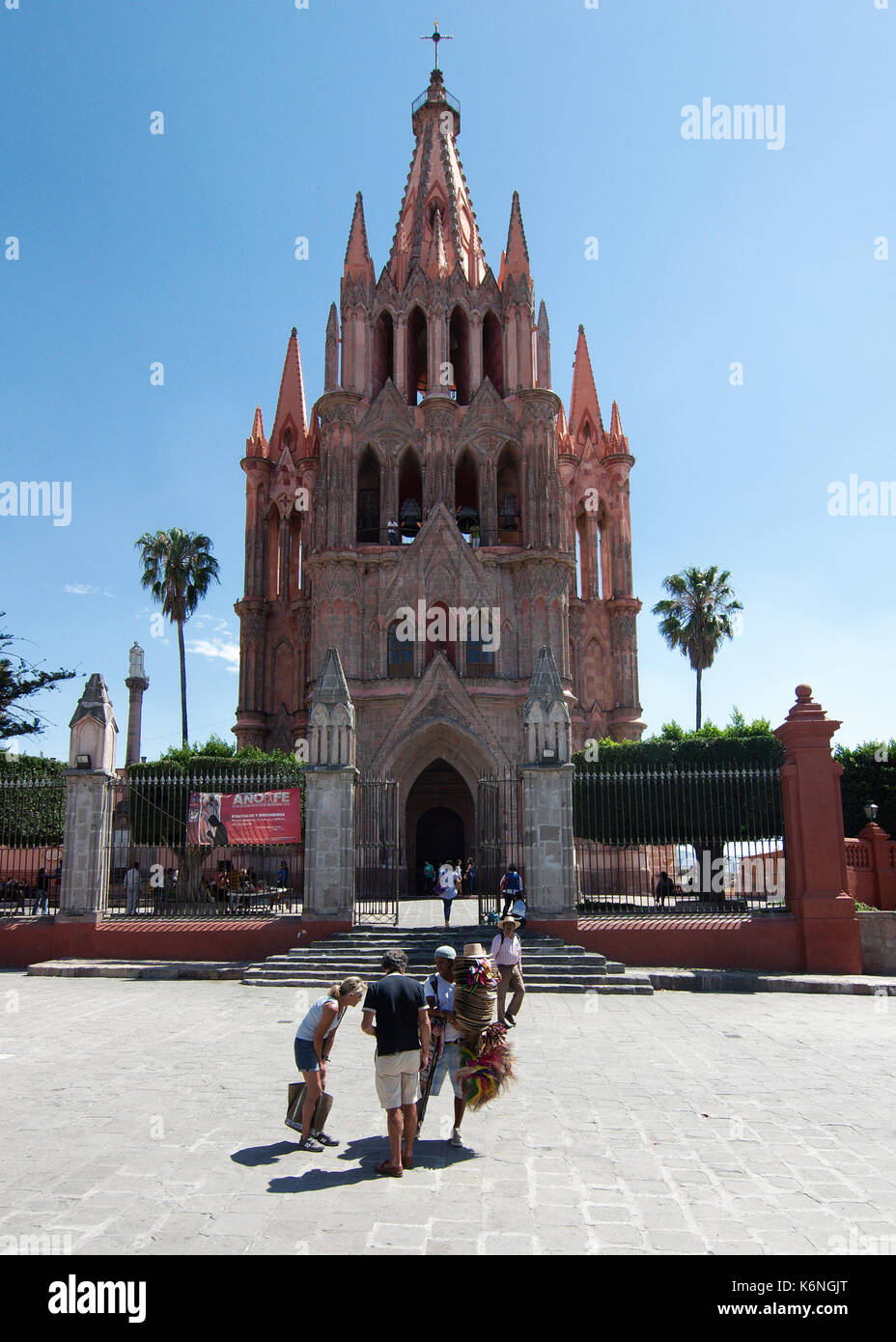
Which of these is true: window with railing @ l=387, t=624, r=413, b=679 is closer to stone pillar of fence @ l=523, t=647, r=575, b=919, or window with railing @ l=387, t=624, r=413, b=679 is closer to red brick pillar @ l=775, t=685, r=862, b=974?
stone pillar of fence @ l=523, t=647, r=575, b=919

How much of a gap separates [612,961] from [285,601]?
82.3 ft

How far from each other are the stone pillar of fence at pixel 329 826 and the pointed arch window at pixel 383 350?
22556 millimetres

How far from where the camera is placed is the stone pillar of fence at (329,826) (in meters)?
16.2

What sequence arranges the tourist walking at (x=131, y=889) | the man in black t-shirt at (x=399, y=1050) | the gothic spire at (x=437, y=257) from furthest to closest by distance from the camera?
the gothic spire at (x=437, y=257)
the tourist walking at (x=131, y=889)
the man in black t-shirt at (x=399, y=1050)

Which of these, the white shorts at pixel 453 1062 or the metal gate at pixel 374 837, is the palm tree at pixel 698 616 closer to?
the metal gate at pixel 374 837

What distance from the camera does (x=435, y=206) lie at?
38.9m

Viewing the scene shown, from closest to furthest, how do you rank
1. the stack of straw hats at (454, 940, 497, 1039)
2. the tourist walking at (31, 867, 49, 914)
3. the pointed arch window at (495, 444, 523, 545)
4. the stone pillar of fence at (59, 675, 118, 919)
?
the stack of straw hats at (454, 940, 497, 1039) < the stone pillar of fence at (59, 675, 118, 919) < the tourist walking at (31, 867, 49, 914) < the pointed arch window at (495, 444, 523, 545)

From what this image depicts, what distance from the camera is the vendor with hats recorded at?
6.58m

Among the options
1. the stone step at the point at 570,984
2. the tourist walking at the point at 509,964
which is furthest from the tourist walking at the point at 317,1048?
the stone step at the point at 570,984

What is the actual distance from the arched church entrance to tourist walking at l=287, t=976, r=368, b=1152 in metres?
26.1

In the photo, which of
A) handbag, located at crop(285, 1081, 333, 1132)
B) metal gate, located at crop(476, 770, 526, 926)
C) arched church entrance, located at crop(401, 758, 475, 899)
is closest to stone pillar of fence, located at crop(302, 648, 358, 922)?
metal gate, located at crop(476, 770, 526, 926)

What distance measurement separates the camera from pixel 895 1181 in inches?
221

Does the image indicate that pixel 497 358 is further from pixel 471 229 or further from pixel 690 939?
pixel 690 939

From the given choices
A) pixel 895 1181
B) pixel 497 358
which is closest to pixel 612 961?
pixel 895 1181
